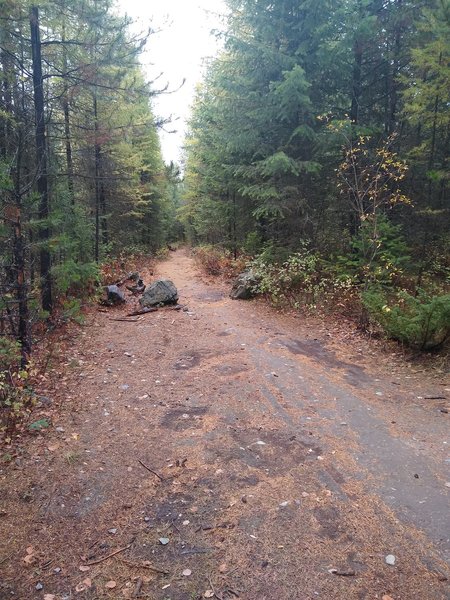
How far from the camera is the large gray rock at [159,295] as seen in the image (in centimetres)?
1171

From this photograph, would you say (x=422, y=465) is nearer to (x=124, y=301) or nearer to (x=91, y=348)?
(x=91, y=348)

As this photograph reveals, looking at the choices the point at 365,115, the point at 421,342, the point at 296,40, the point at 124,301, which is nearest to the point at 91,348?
the point at 124,301

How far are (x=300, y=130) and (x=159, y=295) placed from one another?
6.60 metres

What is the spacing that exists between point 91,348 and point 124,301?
4.03 metres

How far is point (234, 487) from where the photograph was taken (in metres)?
3.89

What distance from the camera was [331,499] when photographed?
12.1ft

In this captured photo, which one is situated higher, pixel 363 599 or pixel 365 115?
pixel 365 115

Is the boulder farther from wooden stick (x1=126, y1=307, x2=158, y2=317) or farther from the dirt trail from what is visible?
the dirt trail

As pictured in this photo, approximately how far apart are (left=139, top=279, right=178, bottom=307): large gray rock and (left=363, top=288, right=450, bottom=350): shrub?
6.13m

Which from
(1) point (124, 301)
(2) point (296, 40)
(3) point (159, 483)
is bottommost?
(3) point (159, 483)

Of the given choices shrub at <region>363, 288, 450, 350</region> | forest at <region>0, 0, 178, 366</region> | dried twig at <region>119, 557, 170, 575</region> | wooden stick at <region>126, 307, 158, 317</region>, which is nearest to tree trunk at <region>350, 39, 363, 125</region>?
forest at <region>0, 0, 178, 366</region>

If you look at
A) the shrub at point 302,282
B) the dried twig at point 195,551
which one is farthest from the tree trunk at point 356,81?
the dried twig at point 195,551

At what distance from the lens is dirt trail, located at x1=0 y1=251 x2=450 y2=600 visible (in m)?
2.90

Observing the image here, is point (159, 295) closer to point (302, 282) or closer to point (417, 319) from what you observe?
point (302, 282)
